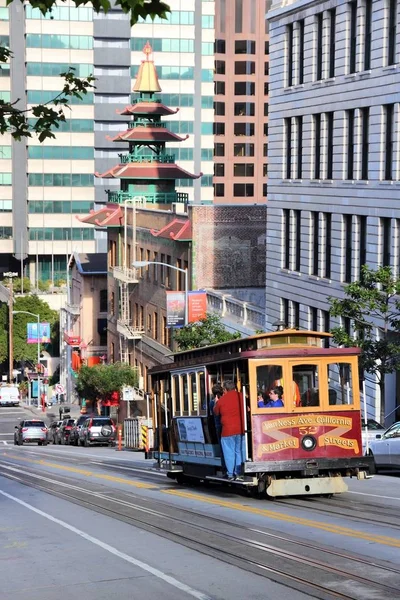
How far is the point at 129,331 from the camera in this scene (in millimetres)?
70125

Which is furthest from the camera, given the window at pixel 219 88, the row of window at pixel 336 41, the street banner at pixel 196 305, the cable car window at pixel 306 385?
the window at pixel 219 88

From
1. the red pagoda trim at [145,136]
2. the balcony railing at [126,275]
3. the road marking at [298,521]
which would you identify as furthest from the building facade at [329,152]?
the red pagoda trim at [145,136]

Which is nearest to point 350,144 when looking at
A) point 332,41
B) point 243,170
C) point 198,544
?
point 332,41

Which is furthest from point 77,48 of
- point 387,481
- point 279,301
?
point 387,481

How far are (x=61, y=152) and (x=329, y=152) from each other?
84454mm

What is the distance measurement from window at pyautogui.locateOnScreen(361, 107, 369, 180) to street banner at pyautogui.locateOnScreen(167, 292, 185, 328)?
38.4 feet

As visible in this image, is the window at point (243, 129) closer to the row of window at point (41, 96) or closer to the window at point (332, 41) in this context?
the row of window at point (41, 96)

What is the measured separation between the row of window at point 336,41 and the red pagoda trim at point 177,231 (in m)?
12.1

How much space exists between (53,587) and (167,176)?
2308 inches

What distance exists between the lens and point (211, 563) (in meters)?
13.2

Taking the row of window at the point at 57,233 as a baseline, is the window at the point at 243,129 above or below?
above

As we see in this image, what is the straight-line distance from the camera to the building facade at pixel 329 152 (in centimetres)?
3841

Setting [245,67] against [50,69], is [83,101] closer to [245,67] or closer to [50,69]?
[50,69]

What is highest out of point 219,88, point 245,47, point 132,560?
point 245,47
